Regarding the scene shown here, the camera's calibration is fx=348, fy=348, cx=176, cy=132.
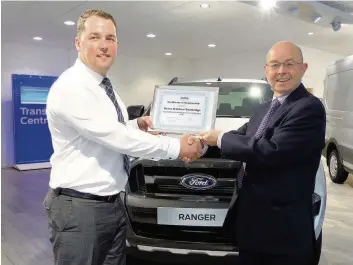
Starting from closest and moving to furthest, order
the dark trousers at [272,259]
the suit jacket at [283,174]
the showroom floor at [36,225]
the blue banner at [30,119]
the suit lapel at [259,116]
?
the suit jacket at [283,174], the dark trousers at [272,259], the suit lapel at [259,116], the showroom floor at [36,225], the blue banner at [30,119]

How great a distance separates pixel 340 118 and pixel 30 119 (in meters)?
5.86

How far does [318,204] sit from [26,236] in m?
2.65

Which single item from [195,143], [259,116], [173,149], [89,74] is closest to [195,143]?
[195,143]

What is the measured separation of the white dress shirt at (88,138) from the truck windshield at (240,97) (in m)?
1.60

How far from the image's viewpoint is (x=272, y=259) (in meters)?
1.46

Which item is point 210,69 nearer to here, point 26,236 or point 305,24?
point 305,24

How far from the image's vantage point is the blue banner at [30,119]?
696cm

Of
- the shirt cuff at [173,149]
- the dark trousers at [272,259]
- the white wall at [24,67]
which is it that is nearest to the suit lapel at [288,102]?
the shirt cuff at [173,149]

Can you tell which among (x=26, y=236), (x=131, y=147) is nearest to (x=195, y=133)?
(x=131, y=147)

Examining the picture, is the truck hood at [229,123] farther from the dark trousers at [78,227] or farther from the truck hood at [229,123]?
the dark trousers at [78,227]

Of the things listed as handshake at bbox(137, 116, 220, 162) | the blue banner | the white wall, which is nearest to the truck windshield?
handshake at bbox(137, 116, 220, 162)

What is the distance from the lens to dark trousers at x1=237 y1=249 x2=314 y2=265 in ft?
4.68

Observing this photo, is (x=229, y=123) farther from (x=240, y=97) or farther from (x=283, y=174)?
(x=283, y=174)

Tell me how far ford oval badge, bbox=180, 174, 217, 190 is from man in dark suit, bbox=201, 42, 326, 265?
66 cm
